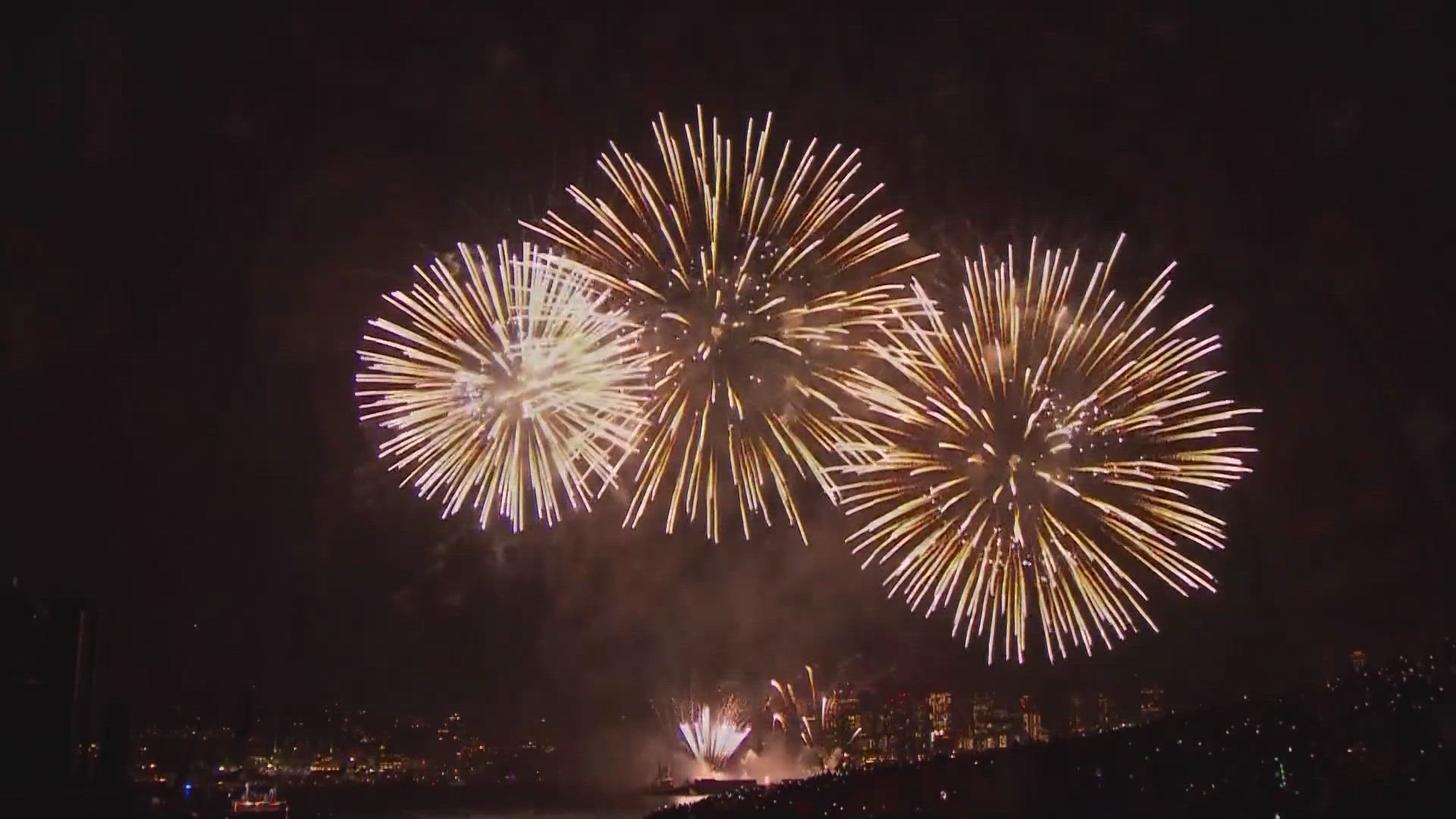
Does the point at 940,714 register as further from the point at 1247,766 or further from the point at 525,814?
the point at 525,814

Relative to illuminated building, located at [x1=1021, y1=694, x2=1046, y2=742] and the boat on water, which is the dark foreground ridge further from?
the boat on water

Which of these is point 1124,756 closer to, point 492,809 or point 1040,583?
point 1040,583

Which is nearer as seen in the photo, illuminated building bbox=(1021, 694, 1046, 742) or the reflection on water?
illuminated building bbox=(1021, 694, 1046, 742)

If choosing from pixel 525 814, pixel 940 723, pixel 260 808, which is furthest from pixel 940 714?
pixel 525 814

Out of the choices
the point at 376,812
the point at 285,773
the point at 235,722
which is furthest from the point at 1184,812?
the point at 285,773

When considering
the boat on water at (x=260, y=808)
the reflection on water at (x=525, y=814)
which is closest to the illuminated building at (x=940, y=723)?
the boat on water at (x=260, y=808)

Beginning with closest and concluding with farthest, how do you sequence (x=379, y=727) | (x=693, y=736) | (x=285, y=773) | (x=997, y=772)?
(x=997, y=772) → (x=693, y=736) → (x=285, y=773) → (x=379, y=727)

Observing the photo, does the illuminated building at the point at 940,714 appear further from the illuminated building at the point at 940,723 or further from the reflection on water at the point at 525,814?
the reflection on water at the point at 525,814

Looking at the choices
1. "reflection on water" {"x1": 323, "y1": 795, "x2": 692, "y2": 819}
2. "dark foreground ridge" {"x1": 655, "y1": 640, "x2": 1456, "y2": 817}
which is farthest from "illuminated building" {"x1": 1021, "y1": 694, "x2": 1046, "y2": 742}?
"reflection on water" {"x1": 323, "y1": 795, "x2": 692, "y2": 819}

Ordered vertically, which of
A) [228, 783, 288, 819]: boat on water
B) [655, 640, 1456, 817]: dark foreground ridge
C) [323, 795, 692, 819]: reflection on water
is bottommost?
[323, 795, 692, 819]: reflection on water
